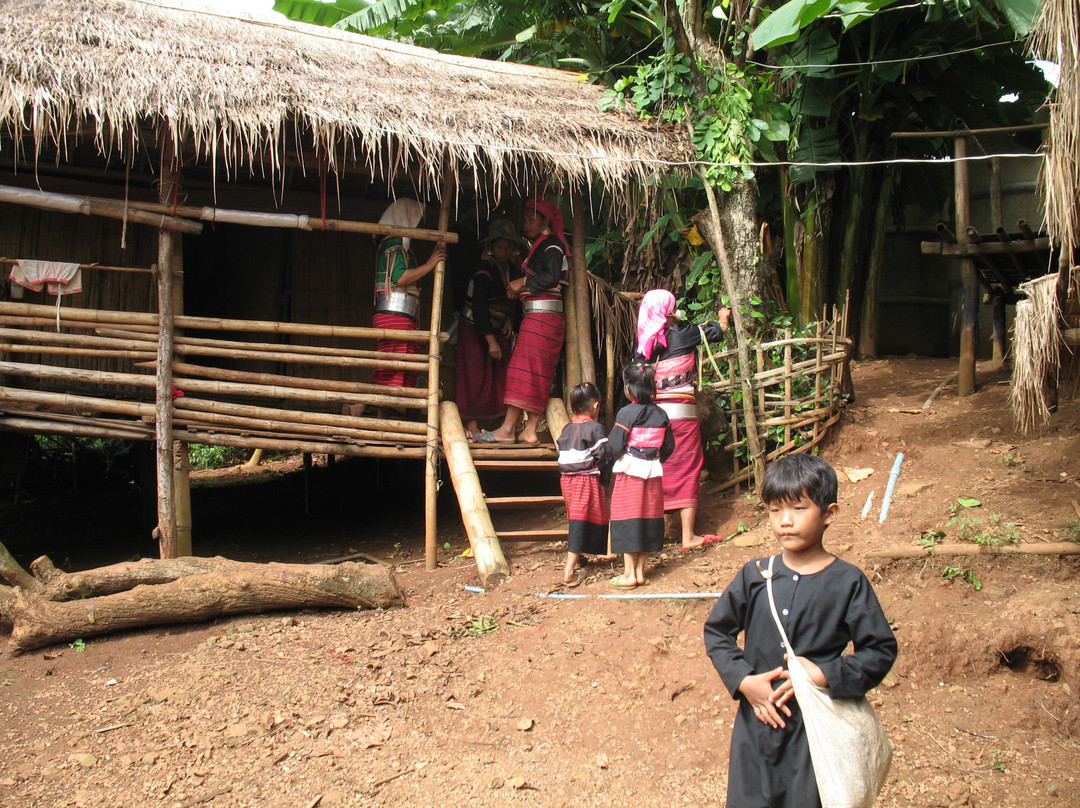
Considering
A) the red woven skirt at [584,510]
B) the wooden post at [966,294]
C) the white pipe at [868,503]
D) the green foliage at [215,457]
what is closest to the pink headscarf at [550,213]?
the red woven skirt at [584,510]

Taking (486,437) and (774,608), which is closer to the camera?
(774,608)

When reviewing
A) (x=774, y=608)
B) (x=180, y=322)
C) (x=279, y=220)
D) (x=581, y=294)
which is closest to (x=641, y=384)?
(x=581, y=294)

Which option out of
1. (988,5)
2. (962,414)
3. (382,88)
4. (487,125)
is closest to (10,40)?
(382,88)

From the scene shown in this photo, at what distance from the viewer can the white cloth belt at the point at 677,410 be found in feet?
19.2

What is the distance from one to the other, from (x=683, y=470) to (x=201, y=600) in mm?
2919

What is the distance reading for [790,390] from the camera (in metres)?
6.12

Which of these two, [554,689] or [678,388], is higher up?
[678,388]

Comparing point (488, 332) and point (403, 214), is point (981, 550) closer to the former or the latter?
point (488, 332)

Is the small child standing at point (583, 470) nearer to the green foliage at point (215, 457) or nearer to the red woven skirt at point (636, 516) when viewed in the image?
the red woven skirt at point (636, 516)

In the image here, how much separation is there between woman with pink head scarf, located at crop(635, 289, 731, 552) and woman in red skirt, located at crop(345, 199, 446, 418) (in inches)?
60.4

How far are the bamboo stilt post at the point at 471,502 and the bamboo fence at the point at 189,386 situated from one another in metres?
0.22

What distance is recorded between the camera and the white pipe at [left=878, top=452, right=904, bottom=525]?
5297 mm

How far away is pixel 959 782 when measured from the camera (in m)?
3.39

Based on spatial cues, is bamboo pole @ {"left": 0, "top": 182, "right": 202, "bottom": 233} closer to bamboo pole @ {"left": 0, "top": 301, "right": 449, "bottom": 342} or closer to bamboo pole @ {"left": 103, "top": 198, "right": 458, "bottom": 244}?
bamboo pole @ {"left": 103, "top": 198, "right": 458, "bottom": 244}
